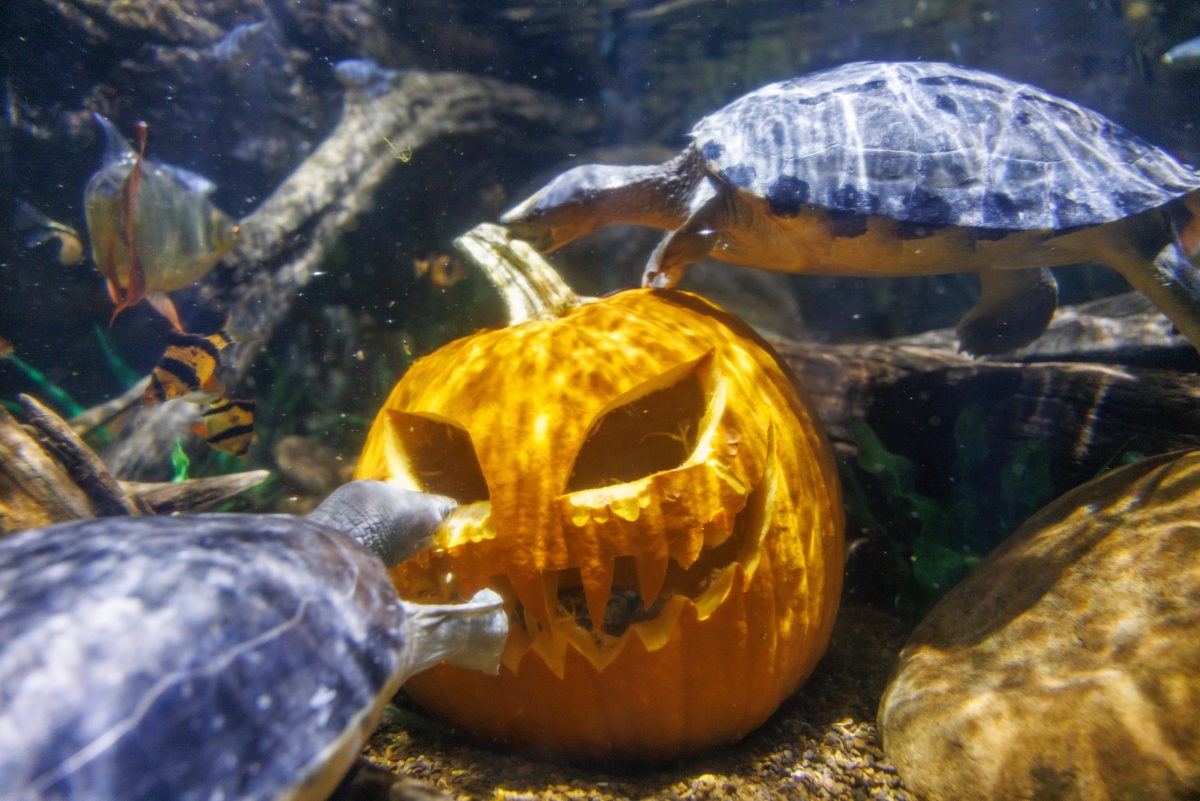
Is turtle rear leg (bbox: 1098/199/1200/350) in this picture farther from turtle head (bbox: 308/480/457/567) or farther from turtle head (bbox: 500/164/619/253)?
turtle head (bbox: 308/480/457/567)

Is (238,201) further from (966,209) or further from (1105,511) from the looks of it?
(1105,511)

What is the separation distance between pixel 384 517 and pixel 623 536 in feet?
2.11

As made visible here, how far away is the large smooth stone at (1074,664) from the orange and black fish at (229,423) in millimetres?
3778

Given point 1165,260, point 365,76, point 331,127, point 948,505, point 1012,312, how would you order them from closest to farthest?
point 1165,260, point 948,505, point 1012,312, point 365,76, point 331,127

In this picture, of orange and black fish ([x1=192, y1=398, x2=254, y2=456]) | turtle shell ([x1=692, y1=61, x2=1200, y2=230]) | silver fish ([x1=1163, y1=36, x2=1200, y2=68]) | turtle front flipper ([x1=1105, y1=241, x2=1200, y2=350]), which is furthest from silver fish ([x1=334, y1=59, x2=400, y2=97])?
silver fish ([x1=1163, y1=36, x2=1200, y2=68])

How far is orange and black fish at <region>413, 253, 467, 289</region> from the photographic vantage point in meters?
4.82

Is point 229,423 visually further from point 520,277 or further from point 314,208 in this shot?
point 520,277

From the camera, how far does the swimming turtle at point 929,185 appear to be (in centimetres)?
220

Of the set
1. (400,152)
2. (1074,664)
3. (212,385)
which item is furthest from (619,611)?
(400,152)

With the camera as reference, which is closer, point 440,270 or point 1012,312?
point 1012,312

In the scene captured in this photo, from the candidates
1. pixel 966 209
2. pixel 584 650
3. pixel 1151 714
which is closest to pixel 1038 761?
pixel 1151 714

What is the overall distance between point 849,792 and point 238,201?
890 cm

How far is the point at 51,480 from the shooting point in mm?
1903

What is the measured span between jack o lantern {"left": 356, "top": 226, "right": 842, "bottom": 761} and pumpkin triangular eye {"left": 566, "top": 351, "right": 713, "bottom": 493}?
1cm
